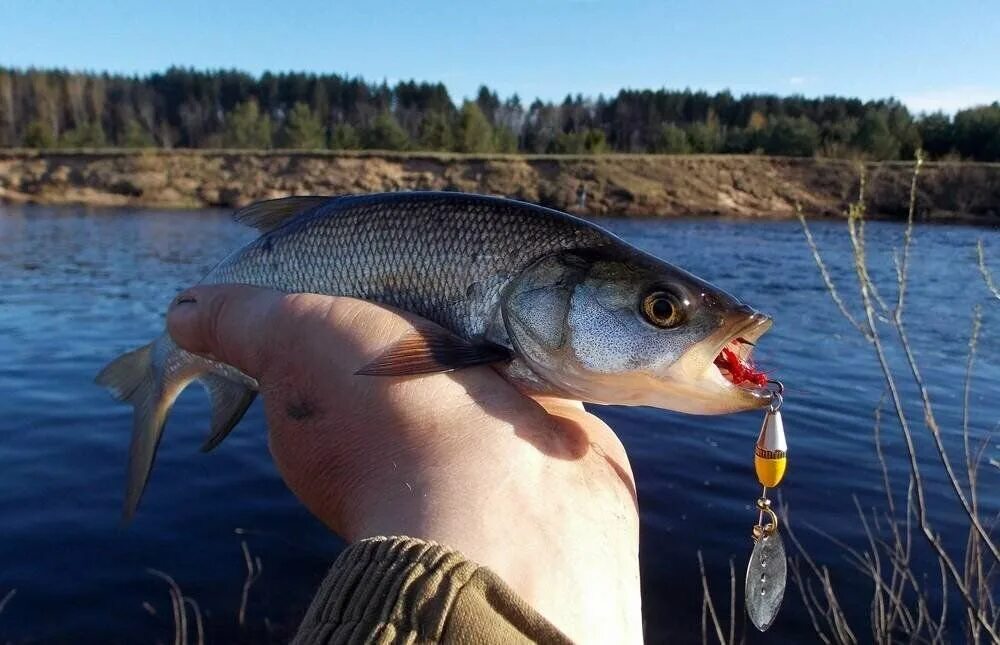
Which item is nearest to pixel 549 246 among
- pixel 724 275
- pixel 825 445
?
pixel 825 445

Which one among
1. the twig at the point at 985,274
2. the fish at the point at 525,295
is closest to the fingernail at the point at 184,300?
the fish at the point at 525,295

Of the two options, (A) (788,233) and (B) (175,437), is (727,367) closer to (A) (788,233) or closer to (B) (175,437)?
(B) (175,437)

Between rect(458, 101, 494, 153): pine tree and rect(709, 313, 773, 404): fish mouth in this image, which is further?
rect(458, 101, 494, 153): pine tree

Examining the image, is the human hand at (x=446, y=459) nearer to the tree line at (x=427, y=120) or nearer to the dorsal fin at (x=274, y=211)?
the dorsal fin at (x=274, y=211)

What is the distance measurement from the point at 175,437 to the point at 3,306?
968 cm

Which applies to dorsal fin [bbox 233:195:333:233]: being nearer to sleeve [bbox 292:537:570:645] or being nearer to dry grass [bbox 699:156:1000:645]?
sleeve [bbox 292:537:570:645]

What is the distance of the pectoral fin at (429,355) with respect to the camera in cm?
237

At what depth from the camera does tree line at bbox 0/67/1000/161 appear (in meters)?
70.3

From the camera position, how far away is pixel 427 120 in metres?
75.9

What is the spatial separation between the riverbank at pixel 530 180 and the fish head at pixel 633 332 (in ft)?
160

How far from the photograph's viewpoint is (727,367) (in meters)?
2.62

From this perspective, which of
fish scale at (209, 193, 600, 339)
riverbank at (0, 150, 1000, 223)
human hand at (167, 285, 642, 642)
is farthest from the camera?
riverbank at (0, 150, 1000, 223)

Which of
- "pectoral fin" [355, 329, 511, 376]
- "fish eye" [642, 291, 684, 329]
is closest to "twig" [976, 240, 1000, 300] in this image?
"fish eye" [642, 291, 684, 329]

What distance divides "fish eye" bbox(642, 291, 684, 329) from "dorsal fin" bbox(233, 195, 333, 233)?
1.40m
